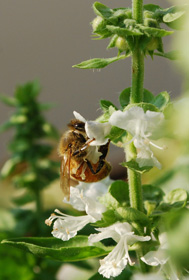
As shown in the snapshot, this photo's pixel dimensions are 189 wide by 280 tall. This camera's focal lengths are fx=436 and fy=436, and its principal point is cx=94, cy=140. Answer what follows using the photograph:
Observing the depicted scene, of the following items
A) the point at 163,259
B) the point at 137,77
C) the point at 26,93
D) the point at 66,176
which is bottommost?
the point at 163,259

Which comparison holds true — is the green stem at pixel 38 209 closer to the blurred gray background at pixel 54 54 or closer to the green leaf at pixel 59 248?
the green leaf at pixel 59 248

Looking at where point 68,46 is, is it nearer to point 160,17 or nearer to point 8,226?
point 8,226

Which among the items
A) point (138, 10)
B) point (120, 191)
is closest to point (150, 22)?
point (138, 10)

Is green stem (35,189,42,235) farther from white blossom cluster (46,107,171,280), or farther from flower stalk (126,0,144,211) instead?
flower stalk (126,0,144,211)

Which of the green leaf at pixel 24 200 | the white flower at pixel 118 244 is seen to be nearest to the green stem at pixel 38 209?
the green leaf at pixel 24 200

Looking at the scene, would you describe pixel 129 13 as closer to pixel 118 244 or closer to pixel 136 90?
pixel 136 90

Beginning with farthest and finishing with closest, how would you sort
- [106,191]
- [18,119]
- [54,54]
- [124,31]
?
[54,54] → [18,119] → [106,191] → [124,31]

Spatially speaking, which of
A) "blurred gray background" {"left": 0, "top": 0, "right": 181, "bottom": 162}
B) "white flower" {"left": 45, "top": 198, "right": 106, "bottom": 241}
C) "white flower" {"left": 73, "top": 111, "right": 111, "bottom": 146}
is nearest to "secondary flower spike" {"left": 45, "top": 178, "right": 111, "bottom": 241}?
"white flower" {"left": 45, "top": 198, "right": 106, "bottom": 241}
